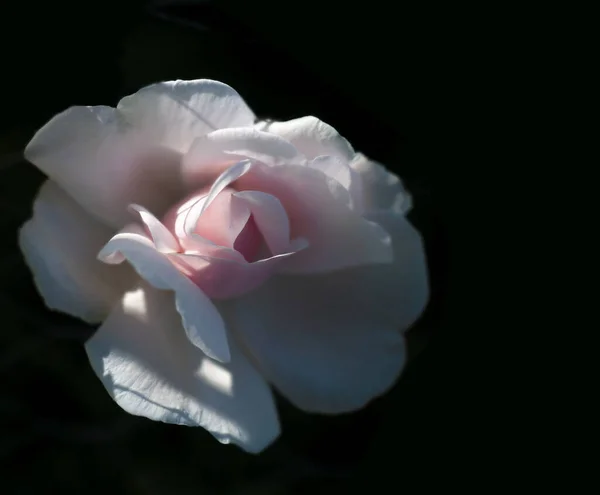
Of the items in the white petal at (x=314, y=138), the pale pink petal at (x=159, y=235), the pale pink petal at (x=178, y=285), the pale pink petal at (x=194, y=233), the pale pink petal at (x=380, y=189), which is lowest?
the pale pink petal at (x=178, y=285)

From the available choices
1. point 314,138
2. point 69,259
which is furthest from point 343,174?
point 69,259

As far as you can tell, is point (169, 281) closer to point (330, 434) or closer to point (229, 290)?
point (229, 290)

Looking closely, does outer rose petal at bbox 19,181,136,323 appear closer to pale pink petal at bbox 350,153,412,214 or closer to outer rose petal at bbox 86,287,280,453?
outer rose petal at bbox 86,287,280,453

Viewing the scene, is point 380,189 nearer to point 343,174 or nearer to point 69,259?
point 343,174

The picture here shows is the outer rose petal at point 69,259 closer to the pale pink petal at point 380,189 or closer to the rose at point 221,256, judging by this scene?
the rose at point 221,256

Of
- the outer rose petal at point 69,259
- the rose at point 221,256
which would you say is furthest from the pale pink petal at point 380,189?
the outer rose petal at point 69,259

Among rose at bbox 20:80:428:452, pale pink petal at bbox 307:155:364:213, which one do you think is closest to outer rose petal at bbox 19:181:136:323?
rose at bbox 20:80:428:452
